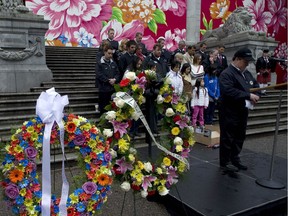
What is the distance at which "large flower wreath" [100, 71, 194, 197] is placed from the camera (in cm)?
339

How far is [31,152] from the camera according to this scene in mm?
2916

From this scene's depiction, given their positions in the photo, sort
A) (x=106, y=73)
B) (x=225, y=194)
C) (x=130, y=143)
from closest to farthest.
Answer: (x=130, y=143), (x=225, y=194), (x=106, y=73)

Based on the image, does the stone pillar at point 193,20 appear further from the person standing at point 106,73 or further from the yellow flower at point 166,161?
the yellow flower at point 166,161

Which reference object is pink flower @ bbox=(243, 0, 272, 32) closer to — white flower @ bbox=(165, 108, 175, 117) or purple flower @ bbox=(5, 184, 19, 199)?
white flower @ bbox=(165, 108, 175, 117)

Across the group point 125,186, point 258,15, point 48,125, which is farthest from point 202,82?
point 258,15

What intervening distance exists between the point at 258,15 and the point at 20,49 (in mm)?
16397

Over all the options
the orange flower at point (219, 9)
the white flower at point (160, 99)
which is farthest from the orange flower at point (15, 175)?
the orange flower at point (219, 9)

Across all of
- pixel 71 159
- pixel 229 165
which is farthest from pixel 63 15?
pixel 229 165

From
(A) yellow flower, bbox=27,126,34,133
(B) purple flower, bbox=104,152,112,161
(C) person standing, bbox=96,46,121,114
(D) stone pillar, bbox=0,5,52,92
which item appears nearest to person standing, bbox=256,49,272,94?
(C) person standing, bbox=96,46,121,114

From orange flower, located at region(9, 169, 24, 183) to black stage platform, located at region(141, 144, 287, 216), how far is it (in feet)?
5.86

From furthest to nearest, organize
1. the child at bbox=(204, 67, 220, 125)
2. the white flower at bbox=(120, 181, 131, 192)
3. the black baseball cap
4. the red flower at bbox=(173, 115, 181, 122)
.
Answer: the child at bbox=(204, 67, 220, 125) < the black baseball cap < the red flower at bbox=(173, 115, 181, 122) < the white flower at bbox=(120, 181, 131, 192)

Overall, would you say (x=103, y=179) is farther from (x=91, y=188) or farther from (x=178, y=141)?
(x=178, y=141)

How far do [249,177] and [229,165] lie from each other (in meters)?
0.51

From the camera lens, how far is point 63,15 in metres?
14.5
